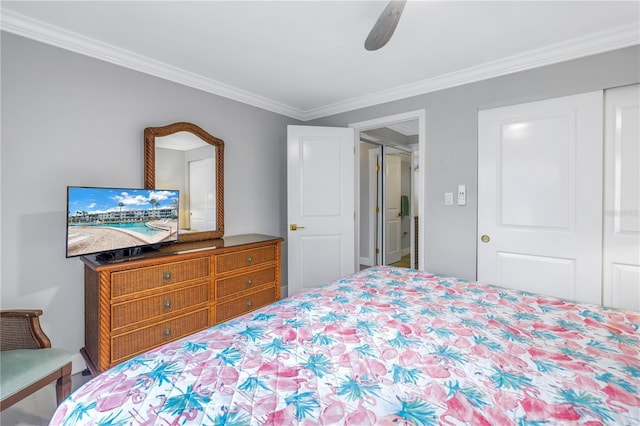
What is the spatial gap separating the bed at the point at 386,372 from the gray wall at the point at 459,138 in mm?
1368

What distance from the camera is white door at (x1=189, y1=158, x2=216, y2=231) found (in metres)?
2.79

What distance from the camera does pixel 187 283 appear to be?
226cm

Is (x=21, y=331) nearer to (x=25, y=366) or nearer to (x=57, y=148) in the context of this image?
(x=25, y=366)

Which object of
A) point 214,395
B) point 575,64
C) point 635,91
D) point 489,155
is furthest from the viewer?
point 489,155

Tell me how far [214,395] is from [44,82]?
7.85 ft

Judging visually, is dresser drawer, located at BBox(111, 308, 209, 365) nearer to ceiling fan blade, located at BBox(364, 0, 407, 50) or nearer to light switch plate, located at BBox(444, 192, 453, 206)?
ceiling fan blade, located at BBox(364, 0, 407, 50)

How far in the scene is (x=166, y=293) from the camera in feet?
7.04

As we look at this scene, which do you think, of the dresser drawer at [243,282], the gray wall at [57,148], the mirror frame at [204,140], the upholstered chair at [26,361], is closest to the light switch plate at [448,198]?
the dresser drawer at [243,282]

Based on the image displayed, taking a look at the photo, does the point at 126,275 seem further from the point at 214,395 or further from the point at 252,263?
the point at 214,395

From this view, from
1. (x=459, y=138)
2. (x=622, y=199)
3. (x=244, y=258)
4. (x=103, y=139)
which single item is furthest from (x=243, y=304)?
(x=622, y=199)

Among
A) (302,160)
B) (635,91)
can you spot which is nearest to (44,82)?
(302,160)

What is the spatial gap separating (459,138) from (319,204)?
1605mm

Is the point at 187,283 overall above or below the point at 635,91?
below

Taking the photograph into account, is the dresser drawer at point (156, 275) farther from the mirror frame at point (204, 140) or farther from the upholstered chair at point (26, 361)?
the mirror frame at point (204, 140)
